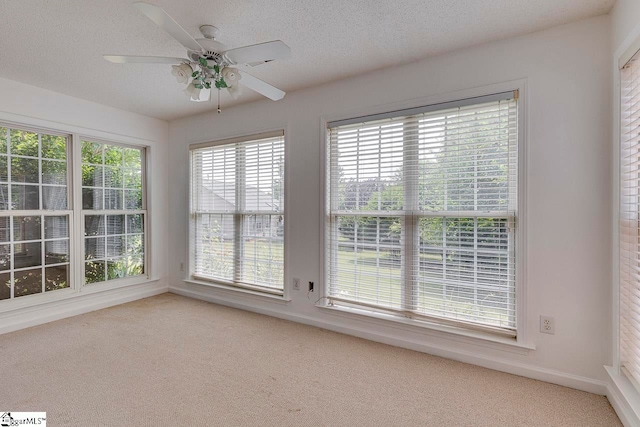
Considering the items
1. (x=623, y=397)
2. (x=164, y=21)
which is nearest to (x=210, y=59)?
(x=164, y=21)

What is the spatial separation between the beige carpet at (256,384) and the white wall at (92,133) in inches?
17.1

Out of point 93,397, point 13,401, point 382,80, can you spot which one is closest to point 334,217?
point 382,80

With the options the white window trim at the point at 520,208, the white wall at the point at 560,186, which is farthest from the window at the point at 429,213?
the white wall at the point at 560,186

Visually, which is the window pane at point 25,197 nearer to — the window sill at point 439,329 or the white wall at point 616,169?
the window sill at point 439,329

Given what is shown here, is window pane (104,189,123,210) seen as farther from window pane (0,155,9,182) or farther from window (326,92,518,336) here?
window (326,92,518,336)

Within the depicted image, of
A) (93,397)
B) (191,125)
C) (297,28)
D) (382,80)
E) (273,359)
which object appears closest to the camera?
(93,397)

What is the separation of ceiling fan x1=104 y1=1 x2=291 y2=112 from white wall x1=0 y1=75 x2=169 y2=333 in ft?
6.51

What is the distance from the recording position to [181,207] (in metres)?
4.35

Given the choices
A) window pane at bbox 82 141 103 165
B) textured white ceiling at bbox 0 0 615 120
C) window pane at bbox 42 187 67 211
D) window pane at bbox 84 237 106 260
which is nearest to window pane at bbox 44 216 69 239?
window pane at bbox 42 187 67 211

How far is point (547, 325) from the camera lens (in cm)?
221

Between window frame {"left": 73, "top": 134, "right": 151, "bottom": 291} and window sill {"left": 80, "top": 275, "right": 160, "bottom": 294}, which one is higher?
window frame {"left": 73, "top": 134, "right": 151, "bottom": 291}

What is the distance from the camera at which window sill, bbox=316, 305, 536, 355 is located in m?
2.31

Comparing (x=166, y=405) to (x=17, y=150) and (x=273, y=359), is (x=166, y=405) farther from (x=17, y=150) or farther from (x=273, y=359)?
(x=17, y=150)

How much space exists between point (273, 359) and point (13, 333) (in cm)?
260
